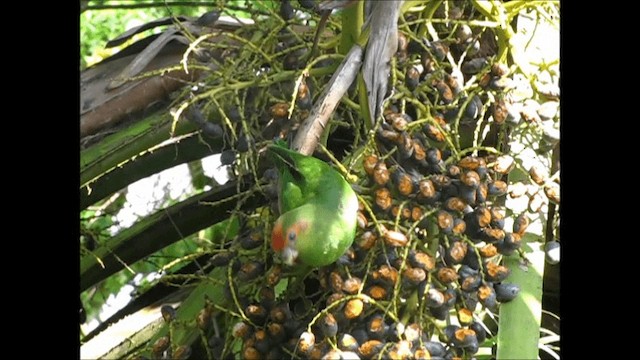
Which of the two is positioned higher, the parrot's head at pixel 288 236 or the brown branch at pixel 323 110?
the brown branch at pixel 323 110

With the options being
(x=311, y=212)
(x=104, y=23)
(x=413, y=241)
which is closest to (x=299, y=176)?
(x=311, y=212)

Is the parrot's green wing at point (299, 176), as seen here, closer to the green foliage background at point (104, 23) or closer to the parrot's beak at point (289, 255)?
the parrot's beak at point (289, 255)

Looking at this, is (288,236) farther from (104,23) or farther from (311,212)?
(104,23)

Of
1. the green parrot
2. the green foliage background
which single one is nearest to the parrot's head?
the green parrot

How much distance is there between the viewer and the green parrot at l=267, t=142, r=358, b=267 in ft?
2.76

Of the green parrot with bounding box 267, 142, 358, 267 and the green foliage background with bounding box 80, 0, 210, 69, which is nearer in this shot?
the green parrot with bounding box 267, 142, 358, 267

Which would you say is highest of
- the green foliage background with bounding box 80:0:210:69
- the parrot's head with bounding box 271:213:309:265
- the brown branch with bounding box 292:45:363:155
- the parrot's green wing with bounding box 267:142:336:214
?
the brown branch with bounding box 292:45:363:155

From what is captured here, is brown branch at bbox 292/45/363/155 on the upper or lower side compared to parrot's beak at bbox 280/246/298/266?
upper

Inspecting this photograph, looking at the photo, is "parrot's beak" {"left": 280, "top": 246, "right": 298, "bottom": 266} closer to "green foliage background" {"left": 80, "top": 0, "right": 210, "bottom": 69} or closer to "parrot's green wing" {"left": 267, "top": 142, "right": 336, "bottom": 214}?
"parrot's green wing" {"left": 267, "top": 142, "right": 336, "bottom": 214}

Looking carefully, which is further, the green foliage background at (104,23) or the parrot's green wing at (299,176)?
the green foliage background at (104,23)

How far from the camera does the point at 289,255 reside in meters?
0.85

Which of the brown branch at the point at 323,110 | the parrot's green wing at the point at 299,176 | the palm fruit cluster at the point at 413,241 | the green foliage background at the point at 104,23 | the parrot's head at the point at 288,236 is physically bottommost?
the green foliage background at the point at 104,23

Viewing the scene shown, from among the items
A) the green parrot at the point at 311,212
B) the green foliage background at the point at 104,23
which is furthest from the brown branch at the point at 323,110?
the green foliage background at the point at 104,23

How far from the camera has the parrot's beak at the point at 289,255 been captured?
844 millimetres
